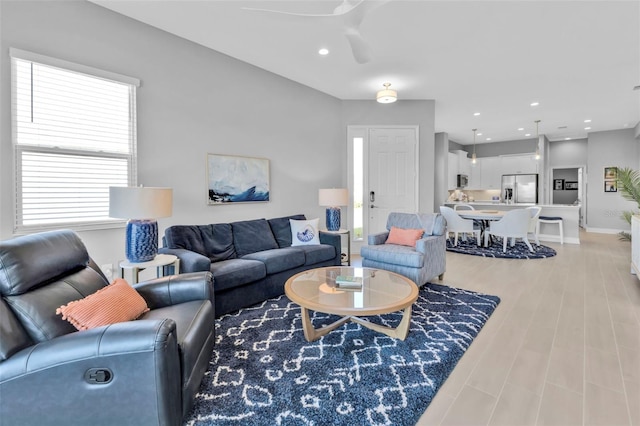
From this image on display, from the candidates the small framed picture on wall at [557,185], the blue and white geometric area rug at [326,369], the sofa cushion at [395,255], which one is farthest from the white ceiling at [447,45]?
the small framed picture on wall at [557,185]

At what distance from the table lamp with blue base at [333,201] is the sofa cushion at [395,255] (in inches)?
35.1

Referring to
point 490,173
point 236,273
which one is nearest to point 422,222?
point 236,273

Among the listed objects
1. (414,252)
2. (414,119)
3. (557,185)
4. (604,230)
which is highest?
(414,119)

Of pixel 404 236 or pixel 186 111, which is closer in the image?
pixel 186 111

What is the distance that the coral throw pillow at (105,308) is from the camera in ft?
5.03

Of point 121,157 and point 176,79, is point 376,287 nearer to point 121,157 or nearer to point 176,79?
point 121,157

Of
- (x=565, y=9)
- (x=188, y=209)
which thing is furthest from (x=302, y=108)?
(x=565, y=9)

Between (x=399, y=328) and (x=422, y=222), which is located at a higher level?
(x=422, y=222)

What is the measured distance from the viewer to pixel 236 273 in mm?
2941

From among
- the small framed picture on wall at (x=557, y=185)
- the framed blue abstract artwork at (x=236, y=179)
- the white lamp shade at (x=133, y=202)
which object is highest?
the small framed picture on wall at (x=557, y=185)

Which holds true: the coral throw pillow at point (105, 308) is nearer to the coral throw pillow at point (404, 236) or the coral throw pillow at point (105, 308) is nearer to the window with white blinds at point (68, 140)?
the window with white blinds at point (68, 140)

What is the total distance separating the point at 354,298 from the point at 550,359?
4.70ft

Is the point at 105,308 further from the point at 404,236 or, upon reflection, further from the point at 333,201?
the point at 333,201

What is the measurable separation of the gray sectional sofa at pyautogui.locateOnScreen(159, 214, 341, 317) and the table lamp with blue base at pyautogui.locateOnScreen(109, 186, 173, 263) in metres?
0.33
